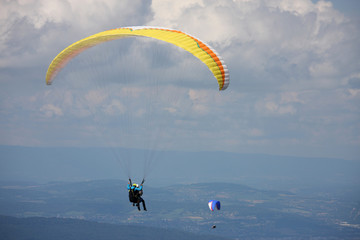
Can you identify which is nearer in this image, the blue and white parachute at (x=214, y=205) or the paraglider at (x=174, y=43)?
the paraglider at (x=174, y=43)

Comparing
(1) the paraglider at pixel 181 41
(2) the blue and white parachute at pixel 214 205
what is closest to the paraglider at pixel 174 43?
(1) the paraglider at pixel 181 41

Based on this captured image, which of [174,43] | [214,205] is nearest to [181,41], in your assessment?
[174,43]

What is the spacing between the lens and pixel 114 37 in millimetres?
35688

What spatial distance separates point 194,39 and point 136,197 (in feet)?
43.4

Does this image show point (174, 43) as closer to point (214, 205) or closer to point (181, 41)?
point (181, 41)

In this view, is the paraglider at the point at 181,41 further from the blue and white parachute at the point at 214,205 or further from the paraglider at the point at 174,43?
the blue and white parachute at the point at 214,205

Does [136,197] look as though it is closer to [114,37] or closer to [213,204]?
[114,37]

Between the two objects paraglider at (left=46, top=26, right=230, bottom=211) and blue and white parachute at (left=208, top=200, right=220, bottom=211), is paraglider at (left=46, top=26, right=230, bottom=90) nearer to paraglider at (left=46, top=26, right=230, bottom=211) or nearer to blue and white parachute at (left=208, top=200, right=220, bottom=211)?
paraglider at (left=46, top=26, right=230, bottom=211)

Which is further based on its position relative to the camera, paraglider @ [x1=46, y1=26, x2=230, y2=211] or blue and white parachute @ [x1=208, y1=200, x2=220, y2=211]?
blue and white parachute @ [x1=208, y1=200, x2=220, y2=211]

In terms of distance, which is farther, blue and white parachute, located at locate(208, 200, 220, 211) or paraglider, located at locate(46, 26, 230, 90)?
blue and white parachute, located at locate(208, 200, 220, 211)

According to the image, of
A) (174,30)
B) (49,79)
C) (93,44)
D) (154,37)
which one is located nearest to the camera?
(154,37)

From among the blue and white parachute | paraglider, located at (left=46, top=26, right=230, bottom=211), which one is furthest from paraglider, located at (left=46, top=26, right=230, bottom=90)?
the blue and white parachute

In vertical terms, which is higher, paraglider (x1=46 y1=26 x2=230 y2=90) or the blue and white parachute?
paraglider (x1=46 y1=26 x2=230 y2=90)

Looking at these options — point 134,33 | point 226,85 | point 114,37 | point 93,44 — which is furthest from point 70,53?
point 226,85
